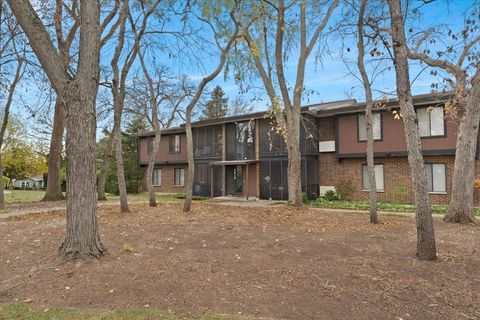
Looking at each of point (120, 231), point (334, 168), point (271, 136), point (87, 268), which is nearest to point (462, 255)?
point (87, 268)

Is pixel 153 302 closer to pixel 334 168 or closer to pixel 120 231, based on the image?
pixel 120 231

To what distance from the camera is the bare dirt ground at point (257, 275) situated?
13.6 feet

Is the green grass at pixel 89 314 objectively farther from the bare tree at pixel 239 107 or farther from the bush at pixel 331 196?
the bare tree at pixel 239 107

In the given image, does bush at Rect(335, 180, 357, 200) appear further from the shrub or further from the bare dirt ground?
the bare dirt ground

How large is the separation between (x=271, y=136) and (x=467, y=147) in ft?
39.5

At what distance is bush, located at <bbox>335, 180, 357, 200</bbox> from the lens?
19750mm

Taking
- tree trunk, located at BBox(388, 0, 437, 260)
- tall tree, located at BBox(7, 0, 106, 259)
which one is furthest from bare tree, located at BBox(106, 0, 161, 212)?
tree trunk, located at BBox(388, 0, 437, 260)

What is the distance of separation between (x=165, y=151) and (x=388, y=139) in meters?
17.4

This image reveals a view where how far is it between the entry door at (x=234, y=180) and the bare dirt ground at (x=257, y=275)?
15.4 metres

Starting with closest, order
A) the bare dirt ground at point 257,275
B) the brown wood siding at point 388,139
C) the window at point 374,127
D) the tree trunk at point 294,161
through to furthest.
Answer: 1. the bare dirt ground at point 257,275
2. the tree trunk at point 294,161
3. the brown wood siding at point 388,139
4. the window at point 374,127

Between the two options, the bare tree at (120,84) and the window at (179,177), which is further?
the window at (179,177)

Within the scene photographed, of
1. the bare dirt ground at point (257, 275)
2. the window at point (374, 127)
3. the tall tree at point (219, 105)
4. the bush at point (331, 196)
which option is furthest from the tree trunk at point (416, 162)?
the tall tree at point (219, 105)

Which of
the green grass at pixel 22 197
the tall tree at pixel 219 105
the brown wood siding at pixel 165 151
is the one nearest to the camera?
the green grass at pixel 22 197

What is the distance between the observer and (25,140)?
41.1 meters
